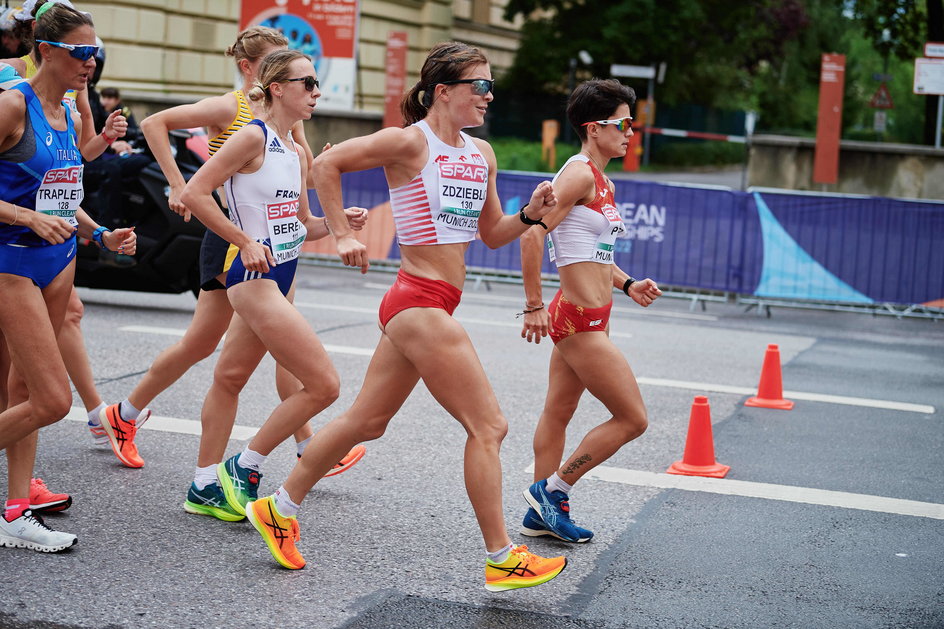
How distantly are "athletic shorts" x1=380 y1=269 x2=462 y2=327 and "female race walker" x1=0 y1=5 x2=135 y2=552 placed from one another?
4.06 feet

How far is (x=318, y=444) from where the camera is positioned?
448 centimetres

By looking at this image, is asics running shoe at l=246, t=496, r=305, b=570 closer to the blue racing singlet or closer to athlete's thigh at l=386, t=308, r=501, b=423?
athlete's thigh at l=386, t=308, r=501, b=423

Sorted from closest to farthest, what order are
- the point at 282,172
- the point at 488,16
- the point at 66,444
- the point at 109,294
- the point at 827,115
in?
the point at 282,172 < the point at 66,444 < the point at 109,294 < the point at 827,115 < the point at 488,16

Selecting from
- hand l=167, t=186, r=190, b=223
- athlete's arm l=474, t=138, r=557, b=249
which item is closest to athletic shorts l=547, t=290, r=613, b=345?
athlete's arm l=474, t=138, r=557, b=249

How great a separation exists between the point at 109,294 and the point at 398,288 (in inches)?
342

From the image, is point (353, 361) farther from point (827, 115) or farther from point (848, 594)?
point (827, 115)

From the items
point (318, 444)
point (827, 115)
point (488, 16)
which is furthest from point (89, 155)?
point (488, 16)

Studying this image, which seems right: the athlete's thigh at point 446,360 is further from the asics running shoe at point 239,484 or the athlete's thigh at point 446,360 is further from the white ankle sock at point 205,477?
the white ankle sock at point 205,477

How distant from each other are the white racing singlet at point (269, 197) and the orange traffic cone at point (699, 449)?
2461mm

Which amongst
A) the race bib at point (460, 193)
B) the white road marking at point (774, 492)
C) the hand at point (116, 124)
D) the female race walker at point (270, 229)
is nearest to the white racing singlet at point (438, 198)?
the race bib at point (460, 193)

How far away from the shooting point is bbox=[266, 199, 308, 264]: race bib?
4.85 m

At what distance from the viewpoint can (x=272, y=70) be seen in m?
4.76

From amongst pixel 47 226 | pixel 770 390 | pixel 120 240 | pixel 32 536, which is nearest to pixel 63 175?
pixel 47 226

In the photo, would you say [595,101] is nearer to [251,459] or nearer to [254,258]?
[254,258]
